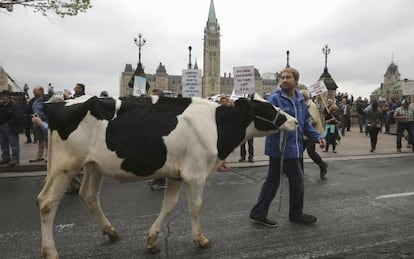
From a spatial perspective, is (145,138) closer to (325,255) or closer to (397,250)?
(325,255)

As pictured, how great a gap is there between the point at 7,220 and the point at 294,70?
14.6 feet

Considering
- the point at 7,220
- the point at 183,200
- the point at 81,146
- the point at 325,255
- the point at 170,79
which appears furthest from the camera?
the point at 170,79

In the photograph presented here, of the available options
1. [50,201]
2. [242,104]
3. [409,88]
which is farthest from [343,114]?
[50,201]

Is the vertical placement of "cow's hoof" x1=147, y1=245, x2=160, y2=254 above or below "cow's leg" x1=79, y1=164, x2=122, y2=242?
below

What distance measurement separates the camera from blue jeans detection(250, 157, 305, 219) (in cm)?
502

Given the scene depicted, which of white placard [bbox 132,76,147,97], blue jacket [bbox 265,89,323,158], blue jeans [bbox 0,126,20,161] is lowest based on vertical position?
blue jeans [bbox 0,126,20,161]

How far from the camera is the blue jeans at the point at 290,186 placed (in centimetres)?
502

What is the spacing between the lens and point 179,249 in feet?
13.5

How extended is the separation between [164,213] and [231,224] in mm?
1317

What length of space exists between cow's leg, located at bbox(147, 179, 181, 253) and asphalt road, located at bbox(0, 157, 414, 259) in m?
0.12

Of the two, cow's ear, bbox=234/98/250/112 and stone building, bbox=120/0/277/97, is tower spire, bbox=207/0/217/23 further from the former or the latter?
cow's ear, bbox=234/98/250/112

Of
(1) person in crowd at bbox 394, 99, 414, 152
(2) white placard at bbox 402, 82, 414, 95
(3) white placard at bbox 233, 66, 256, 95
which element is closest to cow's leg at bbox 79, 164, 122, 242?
(3) white placard at bbox 233, 66, 256, 95

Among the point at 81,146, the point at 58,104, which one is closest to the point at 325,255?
the point at 81,146

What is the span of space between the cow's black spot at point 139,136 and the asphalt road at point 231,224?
3.35 ft
